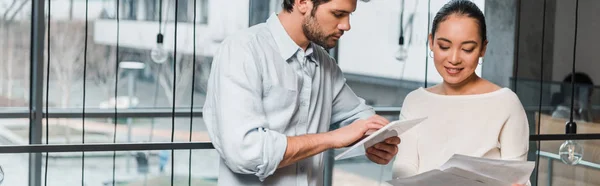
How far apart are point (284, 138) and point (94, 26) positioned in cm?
575

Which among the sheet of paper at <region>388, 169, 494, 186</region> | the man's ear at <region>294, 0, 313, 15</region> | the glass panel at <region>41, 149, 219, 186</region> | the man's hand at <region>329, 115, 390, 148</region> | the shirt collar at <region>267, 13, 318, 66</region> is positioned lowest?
the glass panel at <region>41, 149, 219, 186</region>

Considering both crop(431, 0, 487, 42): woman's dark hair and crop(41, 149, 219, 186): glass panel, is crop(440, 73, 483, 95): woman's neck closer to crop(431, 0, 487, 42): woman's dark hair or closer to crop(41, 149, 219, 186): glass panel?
crop(431, 0, 487, 42): woman's dark hair

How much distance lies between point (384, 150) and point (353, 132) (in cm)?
19

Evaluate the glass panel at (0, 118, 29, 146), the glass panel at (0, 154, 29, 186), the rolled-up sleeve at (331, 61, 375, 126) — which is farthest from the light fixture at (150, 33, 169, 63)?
the rolled-up sleeve at (331, 61, 375, 126)

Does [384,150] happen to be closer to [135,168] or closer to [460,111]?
[460,111]

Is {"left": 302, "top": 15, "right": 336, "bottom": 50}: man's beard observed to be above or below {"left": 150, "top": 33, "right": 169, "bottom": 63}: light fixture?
above

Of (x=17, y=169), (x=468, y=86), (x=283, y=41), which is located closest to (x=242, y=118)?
(x=283, y=41)

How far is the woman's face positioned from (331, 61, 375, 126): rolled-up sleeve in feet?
0.81

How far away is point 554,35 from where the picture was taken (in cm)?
1064

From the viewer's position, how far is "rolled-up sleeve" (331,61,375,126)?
230cm

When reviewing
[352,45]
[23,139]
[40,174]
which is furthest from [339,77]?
[352,45]

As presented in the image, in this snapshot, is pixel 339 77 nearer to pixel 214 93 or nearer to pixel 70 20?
pixel 214 93

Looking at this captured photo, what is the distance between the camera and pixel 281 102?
6.62 ft

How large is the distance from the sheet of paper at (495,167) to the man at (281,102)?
194mm
